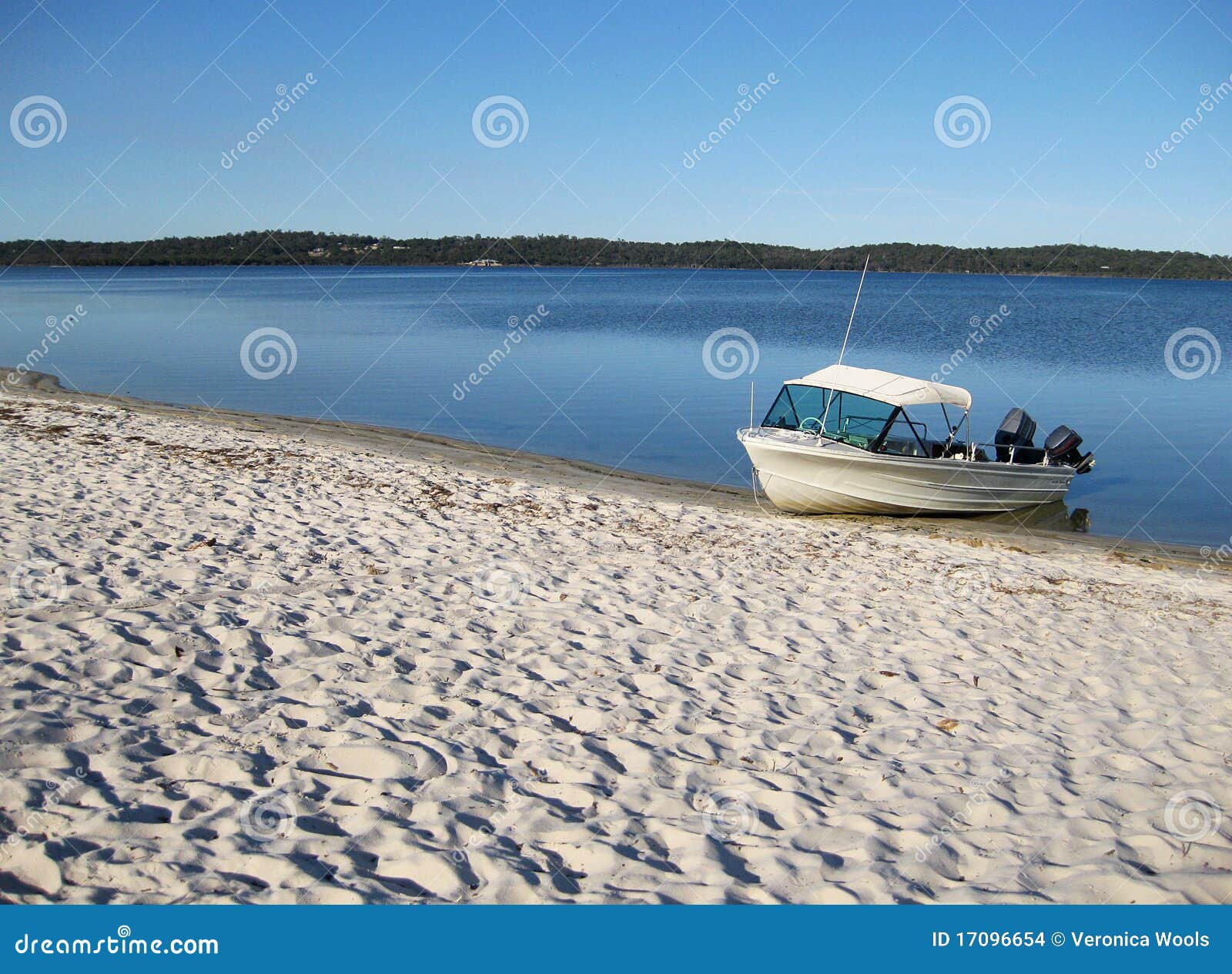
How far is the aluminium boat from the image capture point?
14.1 meters

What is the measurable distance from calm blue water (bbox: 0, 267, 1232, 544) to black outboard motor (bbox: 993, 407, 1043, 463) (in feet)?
6.12

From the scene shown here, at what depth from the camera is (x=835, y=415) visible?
1457cm

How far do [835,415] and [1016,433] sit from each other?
425cm

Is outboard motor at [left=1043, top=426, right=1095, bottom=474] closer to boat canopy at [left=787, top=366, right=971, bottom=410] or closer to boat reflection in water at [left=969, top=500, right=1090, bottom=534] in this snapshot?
boat reflection in water at [left=969, top=500, right=1090, bottom=534]

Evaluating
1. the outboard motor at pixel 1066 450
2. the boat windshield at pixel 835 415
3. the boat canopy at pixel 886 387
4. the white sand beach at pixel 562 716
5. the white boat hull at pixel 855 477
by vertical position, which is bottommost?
the white sand beach at pixel 562 716

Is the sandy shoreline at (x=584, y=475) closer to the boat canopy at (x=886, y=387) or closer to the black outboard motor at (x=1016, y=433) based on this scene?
the black outboard motor at (x=1016, y=433)

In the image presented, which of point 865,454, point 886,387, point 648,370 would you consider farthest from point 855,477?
point 648,370

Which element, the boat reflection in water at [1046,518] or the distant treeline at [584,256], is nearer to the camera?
Result: the boat reflection in water at [1046,518]

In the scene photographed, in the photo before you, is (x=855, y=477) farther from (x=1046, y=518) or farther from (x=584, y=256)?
(x=584, y=256)

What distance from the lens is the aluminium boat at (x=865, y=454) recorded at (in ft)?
46.3

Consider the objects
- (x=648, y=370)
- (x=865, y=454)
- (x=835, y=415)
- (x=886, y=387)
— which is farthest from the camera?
(x=648, y=370)

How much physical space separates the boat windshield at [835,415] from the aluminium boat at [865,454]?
0.01 m

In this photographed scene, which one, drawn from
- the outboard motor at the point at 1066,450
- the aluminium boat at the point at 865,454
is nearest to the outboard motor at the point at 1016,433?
the outboard motor at the point at 1066,450

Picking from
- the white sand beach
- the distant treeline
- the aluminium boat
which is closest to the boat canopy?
the aluminium boat
